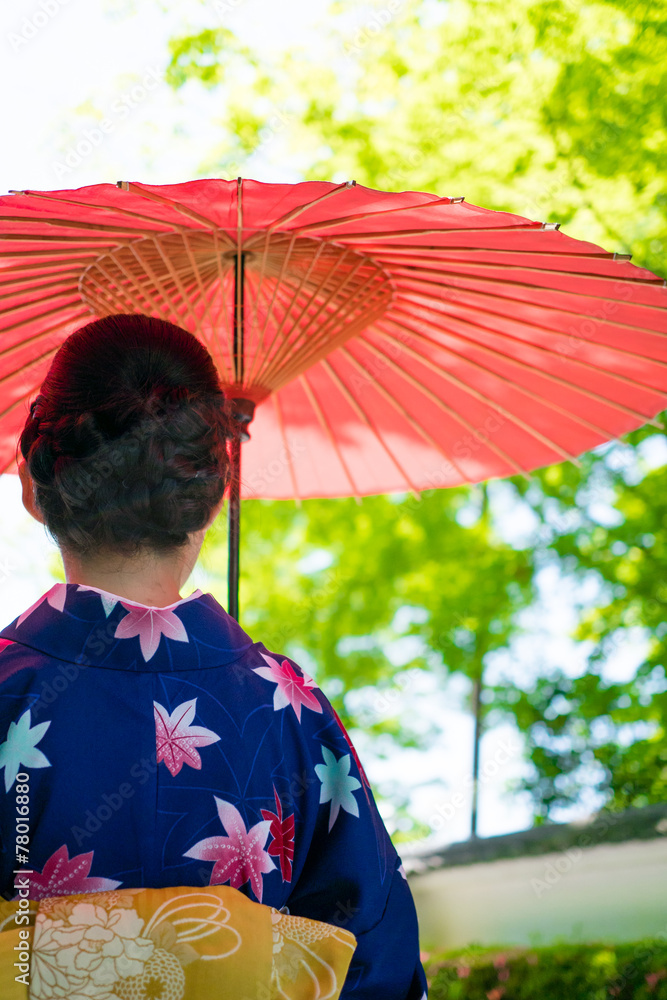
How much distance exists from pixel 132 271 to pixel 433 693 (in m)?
6.96

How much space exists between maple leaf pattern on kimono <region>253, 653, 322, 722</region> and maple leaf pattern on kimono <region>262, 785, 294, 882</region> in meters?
0.13

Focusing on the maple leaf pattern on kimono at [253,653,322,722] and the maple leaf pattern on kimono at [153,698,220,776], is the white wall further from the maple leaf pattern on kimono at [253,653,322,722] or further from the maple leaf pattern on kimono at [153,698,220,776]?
the maple leaf pattern on kimono at [153,698,220,776]

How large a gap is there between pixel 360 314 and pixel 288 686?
3.34 ft

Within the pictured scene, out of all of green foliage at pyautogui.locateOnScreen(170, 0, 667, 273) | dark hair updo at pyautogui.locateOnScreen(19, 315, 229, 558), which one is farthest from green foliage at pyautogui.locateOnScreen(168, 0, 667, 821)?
dark hair updo at pyautogui.locateOnScreen(19, 315, 229, 558)

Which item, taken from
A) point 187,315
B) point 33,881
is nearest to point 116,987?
point 33,881

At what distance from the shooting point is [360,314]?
2.04 m

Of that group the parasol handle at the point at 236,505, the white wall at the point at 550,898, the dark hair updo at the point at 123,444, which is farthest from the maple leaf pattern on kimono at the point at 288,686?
the white wall at the point at 550,898

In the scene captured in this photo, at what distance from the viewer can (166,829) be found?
3.82ft

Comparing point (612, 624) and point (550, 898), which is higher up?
point (612, 624)

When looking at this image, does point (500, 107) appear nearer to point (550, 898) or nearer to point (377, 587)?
point (377, 587)

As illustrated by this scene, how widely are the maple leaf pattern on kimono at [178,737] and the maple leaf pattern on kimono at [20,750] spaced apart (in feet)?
0.50

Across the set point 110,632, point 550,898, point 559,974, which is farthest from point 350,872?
point 550,898

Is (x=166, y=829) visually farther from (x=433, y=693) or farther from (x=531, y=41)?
(x=433, y=693)

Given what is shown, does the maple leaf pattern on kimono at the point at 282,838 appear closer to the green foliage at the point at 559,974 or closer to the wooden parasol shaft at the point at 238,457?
the wooden parasol shaft at the point at 238,457
